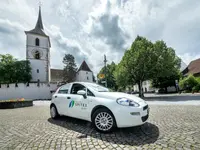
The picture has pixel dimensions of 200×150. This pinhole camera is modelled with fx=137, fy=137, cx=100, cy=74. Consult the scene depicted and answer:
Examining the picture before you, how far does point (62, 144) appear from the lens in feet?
10.8

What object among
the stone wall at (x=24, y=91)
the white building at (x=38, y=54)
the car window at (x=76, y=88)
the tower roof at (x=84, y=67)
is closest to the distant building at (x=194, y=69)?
the tower roof at (x=84, y=67)

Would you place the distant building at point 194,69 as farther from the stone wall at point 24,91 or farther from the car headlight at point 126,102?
the car headlight at point 126,102

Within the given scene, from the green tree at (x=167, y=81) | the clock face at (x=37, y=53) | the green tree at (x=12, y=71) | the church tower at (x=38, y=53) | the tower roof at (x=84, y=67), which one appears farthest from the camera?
the tower roof at (x=84, y=67)

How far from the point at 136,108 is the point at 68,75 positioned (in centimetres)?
4366

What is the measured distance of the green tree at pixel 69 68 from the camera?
45656 millimetres

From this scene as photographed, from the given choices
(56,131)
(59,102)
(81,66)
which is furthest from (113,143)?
(81,66)

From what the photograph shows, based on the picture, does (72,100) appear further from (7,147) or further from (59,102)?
(7,147)

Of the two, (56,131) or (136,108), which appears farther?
(56,131)

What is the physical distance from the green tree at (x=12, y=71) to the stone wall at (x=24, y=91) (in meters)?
7.00

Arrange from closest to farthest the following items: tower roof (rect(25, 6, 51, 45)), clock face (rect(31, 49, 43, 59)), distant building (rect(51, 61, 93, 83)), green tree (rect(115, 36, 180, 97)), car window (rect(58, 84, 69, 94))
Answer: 1. car window (rect(58, 84, 69, 94))
2. green tree (rect(115, 36, 180, 97))
3. clock face (rect(31, 49, 43, 59))
4. tower roof (rect(25, 6, 51, 45))
5. distant building (rect(51, 61, 93, 83))

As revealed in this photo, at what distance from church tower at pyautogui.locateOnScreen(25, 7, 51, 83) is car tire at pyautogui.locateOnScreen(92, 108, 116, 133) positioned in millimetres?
41062

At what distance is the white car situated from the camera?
381 centimetres

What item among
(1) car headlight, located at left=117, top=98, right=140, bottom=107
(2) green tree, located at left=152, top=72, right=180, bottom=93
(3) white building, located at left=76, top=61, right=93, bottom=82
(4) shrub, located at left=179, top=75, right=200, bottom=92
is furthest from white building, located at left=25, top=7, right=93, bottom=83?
(1) car headlight, located at left=117, top=98, right=140, bottom=107

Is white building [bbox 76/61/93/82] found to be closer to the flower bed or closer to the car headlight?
the flower bed
